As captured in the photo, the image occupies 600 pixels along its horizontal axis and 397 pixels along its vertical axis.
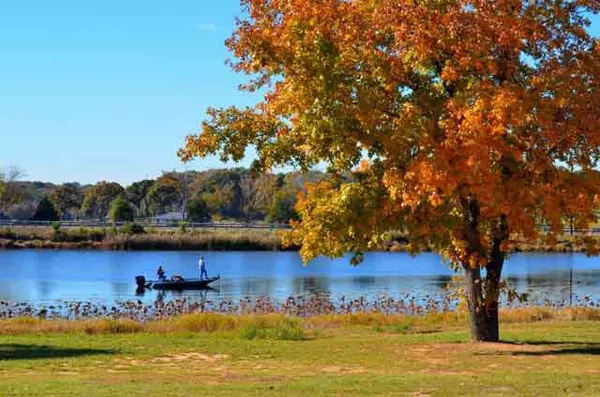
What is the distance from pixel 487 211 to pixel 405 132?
2.34 m

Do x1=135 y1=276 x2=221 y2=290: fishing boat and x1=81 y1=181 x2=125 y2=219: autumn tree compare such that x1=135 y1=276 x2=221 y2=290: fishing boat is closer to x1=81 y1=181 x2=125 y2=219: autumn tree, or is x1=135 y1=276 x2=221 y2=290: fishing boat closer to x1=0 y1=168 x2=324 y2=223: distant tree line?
x1=0 y1=168 x2=324 y2=223: distant tree line

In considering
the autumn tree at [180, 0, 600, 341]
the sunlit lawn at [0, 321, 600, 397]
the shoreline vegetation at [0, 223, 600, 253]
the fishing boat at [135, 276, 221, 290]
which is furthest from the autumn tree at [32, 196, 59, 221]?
the autumn tree at [180, 0, 600, 341]

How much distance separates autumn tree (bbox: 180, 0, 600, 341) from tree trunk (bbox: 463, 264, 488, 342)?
2.51 ft

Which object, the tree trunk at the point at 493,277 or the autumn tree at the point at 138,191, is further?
the autumn tree at the point at 138,191

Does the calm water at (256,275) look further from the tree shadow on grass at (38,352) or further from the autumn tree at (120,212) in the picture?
the autumn tree at (120,212)

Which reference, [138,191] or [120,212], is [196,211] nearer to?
[120,212]

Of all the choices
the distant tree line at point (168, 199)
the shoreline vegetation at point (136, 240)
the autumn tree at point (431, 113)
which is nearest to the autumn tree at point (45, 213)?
the distant tree line at point (168, 199)

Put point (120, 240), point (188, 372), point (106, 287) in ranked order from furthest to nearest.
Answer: point (120, 240)
point (106, 287)
point (188, 372)

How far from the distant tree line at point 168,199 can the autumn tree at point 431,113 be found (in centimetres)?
11162

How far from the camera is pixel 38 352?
19.7 m

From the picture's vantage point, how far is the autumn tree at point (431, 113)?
17156 millimetres

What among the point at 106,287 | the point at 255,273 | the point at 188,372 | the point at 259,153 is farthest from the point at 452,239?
the point at 255,273

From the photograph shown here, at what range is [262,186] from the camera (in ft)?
453

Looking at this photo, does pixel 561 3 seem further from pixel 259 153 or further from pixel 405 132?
pixel 259 153
